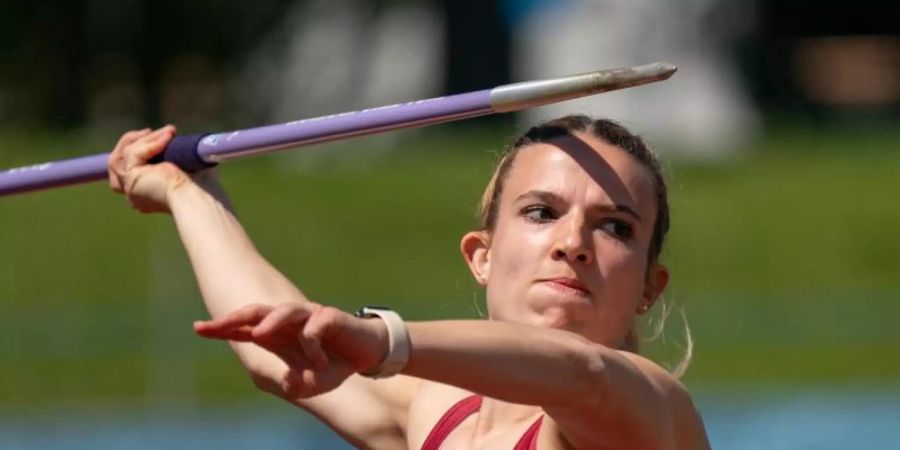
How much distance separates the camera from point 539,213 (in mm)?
4480

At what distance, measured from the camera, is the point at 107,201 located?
18281 millimetres

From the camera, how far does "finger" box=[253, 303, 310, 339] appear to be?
3.30m

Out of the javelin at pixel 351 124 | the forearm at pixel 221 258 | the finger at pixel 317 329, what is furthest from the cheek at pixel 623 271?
the finger at pixel 317 329

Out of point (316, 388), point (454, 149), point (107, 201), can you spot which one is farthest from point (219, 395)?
point (316, 388)

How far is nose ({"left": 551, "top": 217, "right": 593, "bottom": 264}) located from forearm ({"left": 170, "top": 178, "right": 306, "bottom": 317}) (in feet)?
2.50

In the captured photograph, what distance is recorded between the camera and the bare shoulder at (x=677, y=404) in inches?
160

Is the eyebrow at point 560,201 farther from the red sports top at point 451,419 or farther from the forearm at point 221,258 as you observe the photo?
the forearm at point 221,258

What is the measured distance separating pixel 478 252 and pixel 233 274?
595 millimetres

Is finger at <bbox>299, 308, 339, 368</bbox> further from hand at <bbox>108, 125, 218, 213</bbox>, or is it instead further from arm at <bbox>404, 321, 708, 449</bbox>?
hand at <bbox>108, 125, 218, 213</bbox>

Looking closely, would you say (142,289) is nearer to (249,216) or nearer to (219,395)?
(249,216)

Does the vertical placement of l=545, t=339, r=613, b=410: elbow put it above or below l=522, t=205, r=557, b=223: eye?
below

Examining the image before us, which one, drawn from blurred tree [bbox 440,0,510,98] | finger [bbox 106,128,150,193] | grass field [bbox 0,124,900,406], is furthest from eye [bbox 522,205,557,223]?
blurred tree [bbox 440,0,510,98]

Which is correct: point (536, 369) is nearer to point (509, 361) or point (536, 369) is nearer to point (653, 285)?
point (509, 361)

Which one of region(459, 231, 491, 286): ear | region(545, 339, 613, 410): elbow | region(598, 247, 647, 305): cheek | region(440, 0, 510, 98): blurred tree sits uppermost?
region(440, 0, 510, 98): blurred tree
